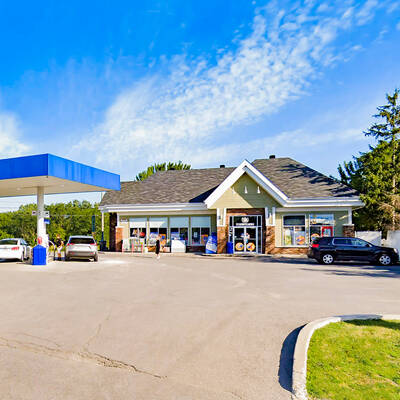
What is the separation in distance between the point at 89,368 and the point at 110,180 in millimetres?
21693

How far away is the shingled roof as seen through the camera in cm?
3035

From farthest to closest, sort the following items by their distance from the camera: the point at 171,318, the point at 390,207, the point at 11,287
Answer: the point at 390,207, the point at 11,287, the point at 171,318

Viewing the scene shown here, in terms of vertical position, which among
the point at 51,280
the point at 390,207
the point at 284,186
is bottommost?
the point at 51,280

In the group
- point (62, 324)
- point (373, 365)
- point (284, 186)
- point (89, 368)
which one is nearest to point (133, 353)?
point (89, 368)

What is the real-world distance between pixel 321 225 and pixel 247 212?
5797mm

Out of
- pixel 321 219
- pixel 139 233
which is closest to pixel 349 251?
pixel 321 219

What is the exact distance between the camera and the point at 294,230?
29594 mm

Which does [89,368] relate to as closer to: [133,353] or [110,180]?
[133,353]

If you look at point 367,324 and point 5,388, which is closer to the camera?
point 5,388

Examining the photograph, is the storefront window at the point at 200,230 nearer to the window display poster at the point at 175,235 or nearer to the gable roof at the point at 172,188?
the window display poster at the point at 175,235

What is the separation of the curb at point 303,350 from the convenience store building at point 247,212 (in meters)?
21.5

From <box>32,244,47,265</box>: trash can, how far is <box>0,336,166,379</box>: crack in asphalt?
48.1 ft

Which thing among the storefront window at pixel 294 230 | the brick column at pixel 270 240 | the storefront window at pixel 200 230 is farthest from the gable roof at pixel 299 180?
the storefront window at pixel 200 230

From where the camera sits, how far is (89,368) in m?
5.25
